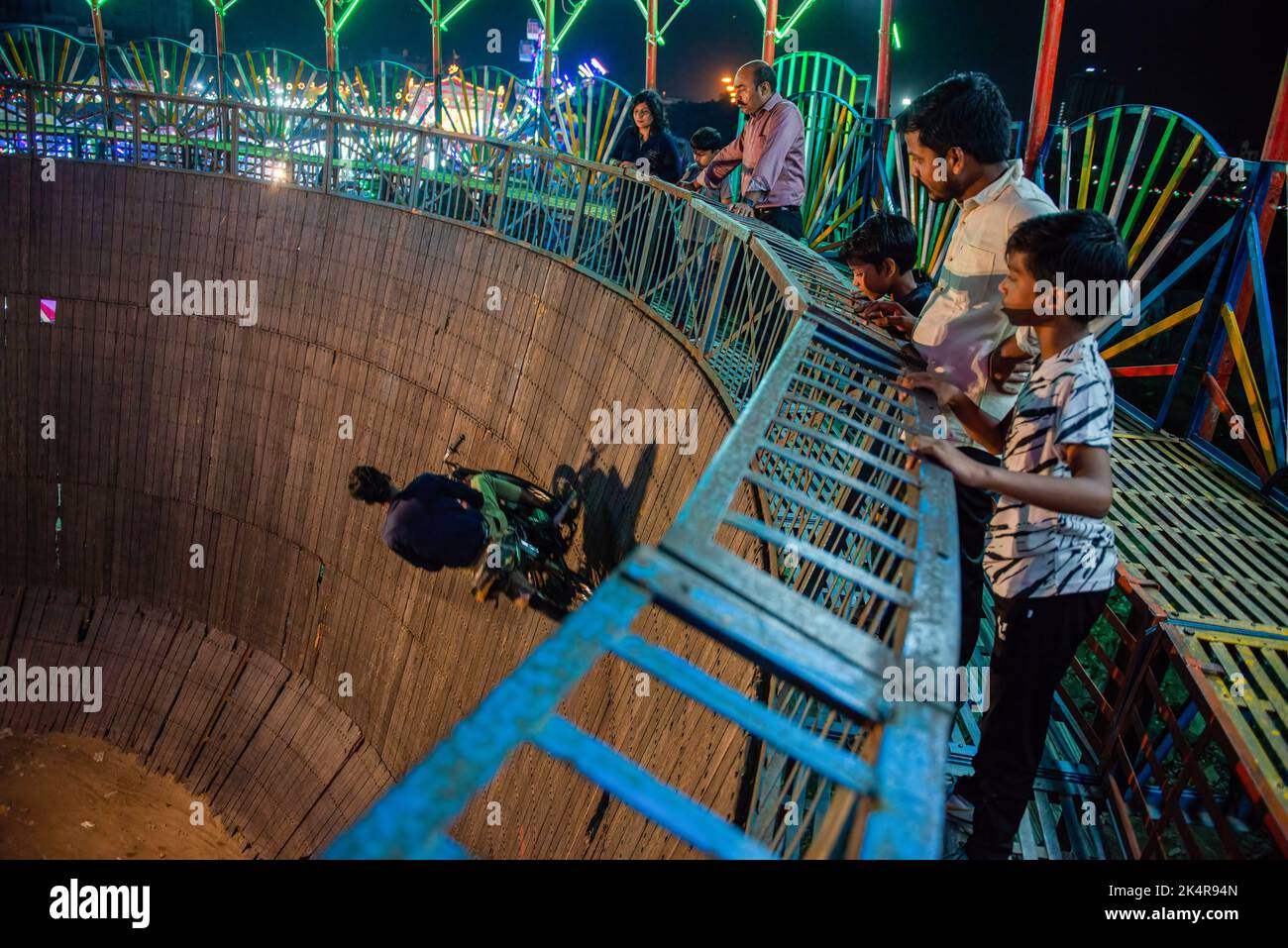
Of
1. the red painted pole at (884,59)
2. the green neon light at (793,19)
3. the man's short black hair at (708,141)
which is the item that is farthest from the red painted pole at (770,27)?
the man's short black hair at (708,141)

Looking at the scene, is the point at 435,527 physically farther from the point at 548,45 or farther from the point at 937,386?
the point at 548,45

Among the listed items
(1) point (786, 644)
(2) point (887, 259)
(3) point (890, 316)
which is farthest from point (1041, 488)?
(2) point (887, 259)

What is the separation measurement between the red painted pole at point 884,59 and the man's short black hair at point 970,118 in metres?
9.28

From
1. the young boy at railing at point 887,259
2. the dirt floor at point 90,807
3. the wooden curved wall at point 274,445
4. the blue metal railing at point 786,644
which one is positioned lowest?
the dirt floor at point 90,807

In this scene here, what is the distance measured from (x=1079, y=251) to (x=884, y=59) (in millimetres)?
10894

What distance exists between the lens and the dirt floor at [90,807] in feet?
32.6

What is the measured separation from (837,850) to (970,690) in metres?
2.83

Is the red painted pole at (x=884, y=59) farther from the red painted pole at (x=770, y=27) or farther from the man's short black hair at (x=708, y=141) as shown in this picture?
the man's short black hair at (x=708, y=141)

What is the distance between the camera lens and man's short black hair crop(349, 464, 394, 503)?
232 inches

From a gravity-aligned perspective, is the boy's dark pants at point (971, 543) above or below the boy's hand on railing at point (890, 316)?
below
